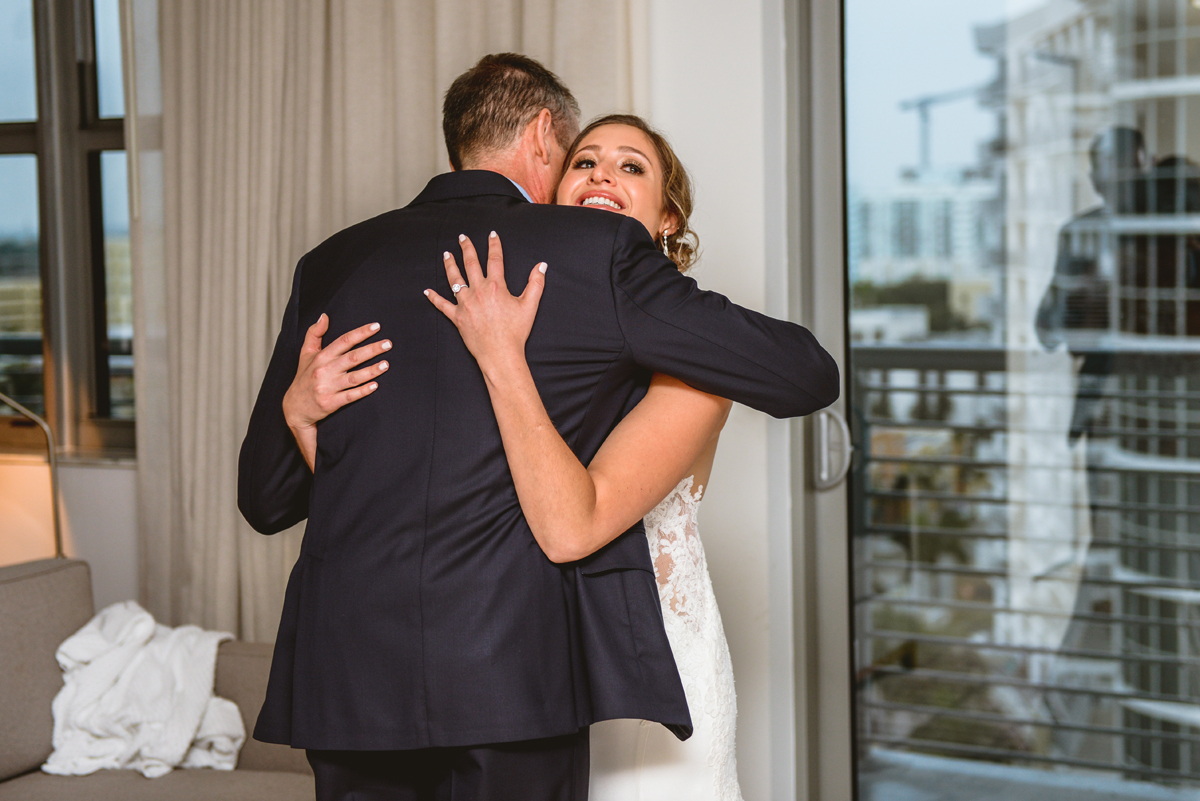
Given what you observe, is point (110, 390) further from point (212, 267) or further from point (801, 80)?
point (801, 80)

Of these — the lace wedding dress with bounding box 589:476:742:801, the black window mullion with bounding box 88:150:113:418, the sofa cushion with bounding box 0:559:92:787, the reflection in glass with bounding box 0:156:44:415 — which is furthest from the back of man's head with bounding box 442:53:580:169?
the reflection in glass with bounding box 0:156:44:415

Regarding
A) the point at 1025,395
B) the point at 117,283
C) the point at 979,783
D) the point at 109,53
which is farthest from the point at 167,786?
the point at 109,53

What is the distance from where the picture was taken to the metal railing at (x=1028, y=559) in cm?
217

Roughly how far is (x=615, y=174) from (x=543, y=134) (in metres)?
0.23

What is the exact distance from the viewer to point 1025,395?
225 centimetres

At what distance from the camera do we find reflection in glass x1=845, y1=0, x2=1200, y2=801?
2.12m

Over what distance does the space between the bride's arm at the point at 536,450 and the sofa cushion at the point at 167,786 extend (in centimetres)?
124

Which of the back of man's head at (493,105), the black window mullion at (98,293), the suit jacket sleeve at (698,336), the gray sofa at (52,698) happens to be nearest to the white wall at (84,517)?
the black window mullion at (98,293)

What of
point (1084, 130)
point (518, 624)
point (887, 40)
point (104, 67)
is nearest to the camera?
point (518, 624)

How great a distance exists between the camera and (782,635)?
237 centimetres

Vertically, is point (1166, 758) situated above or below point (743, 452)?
below

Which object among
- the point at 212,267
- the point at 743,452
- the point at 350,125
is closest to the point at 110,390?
the point at 212,267

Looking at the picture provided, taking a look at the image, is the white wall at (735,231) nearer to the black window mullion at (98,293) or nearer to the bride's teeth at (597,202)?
the bride's teeth at (597,202)

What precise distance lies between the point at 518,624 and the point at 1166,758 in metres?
1.84
